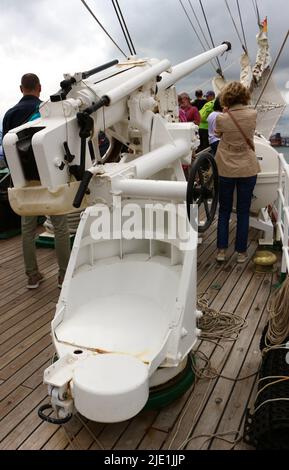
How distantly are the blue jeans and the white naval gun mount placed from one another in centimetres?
93

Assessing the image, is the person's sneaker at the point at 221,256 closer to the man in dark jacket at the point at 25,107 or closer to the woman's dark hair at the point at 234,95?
the woman's dark hair at the point at 234,95

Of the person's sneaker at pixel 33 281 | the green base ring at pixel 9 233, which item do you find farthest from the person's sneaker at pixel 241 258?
the green base ring at pixel 9 233

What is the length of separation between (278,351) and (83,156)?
58.1 inches

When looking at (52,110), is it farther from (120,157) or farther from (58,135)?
(120,157)

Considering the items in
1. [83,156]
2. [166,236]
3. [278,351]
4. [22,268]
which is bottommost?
[22,268]

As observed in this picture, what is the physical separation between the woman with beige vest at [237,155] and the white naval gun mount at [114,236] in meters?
0.76

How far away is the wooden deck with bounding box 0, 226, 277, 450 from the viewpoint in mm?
2262

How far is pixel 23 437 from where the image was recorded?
90.6 inches

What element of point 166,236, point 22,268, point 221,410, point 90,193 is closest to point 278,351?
point 221,410

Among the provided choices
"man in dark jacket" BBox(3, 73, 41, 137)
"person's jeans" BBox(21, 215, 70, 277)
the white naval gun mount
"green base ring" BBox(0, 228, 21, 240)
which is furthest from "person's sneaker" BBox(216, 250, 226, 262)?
"green base ring" BBox(0, 228, 21, 240)

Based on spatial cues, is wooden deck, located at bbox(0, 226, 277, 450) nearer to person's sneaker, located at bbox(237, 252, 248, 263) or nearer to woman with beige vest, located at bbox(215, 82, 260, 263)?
person's sneaker, located at bbox(237, 252, 248, 263)

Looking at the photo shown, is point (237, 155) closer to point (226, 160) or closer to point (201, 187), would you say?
point (226, 160)

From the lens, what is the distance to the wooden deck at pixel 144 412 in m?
2.26

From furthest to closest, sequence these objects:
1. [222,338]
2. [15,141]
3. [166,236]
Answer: [222,338] → [166,236] → [15,141]
